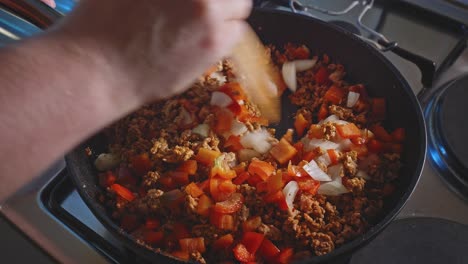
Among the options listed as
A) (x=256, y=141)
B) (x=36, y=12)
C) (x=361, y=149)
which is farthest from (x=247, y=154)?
(x=36, y=12)

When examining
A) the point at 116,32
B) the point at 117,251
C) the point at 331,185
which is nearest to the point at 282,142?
the point at 331,185

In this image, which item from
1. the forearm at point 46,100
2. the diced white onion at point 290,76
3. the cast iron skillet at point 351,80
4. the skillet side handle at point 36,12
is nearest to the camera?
the forearm at point 46,100

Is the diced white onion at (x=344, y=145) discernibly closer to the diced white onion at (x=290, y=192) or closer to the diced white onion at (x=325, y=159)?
the diced white onion at (x=325, y=159)

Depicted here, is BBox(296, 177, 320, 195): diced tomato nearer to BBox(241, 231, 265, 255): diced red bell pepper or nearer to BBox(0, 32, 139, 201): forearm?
BBox(241, 231, 265, 255): diced red bell pepper

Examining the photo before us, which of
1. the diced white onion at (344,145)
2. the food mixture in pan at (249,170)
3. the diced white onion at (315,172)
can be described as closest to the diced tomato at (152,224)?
the food mixture in pan at (249,170)

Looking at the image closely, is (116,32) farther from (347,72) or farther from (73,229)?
(347,72)
